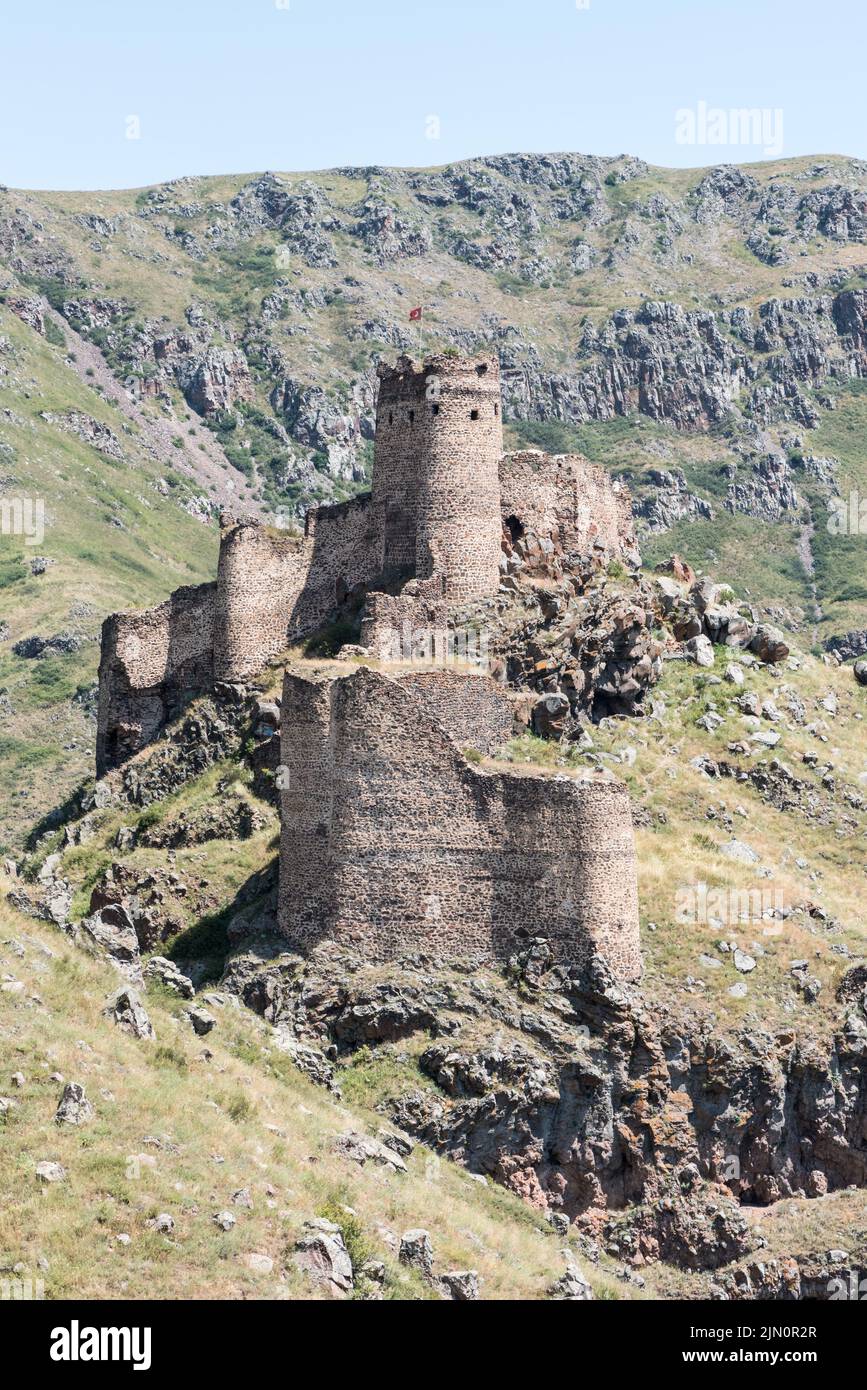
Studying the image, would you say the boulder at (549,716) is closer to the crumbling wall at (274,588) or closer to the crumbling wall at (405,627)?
the crumbling wall at (405,627)

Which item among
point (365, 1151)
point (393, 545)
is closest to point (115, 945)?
point (365, 1151)

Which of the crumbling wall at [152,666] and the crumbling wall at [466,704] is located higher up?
the crumbling wall at [152,666]

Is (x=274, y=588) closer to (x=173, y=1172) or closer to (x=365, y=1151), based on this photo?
(x=365, y=1151)

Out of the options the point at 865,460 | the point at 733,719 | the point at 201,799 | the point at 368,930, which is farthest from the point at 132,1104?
the point at 865,460

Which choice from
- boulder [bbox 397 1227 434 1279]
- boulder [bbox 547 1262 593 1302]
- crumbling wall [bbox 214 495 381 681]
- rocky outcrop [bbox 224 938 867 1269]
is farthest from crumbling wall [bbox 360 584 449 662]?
boulder [bbox 397 1227 434 1279]

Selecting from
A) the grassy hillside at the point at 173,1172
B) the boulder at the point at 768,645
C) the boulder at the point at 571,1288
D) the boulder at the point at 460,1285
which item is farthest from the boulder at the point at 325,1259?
the boulder at the point at 768,645

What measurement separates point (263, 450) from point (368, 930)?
470ft

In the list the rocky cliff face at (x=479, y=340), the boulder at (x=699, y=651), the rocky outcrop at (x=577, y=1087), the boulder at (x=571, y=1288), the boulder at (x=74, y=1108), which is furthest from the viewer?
the rocky cliff face at (x=479, y=340)

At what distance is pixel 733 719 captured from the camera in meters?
57.6

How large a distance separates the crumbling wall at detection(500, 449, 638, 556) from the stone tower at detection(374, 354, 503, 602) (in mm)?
827

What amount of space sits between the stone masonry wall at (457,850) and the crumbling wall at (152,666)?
15.7 m

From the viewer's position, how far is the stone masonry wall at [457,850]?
46.1 m
